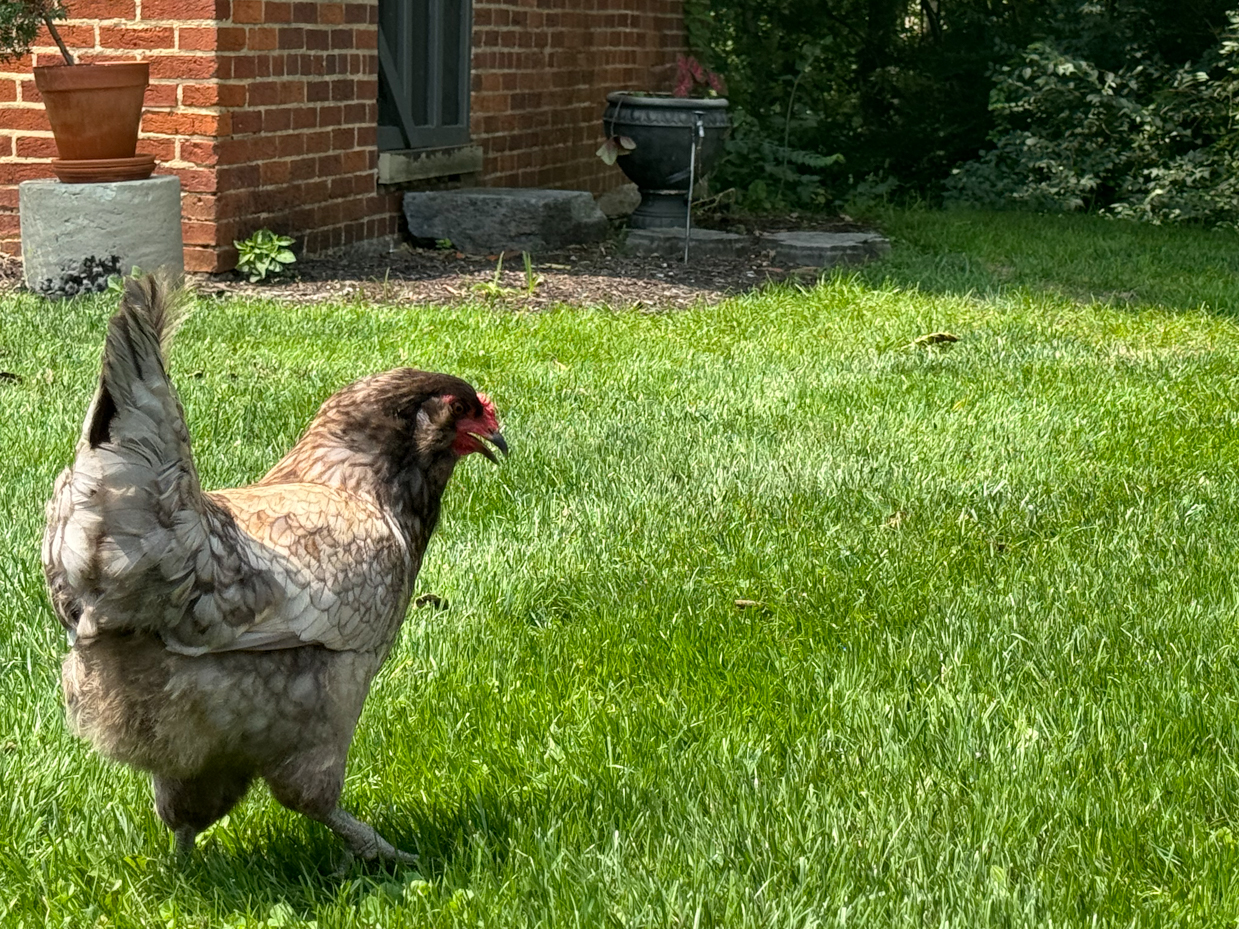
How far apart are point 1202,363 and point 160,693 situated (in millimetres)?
5791

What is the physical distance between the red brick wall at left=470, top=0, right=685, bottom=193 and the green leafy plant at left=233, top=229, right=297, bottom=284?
→ 2.98 meters

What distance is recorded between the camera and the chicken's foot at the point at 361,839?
2.67 m

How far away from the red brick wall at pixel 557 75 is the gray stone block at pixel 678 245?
153 cm

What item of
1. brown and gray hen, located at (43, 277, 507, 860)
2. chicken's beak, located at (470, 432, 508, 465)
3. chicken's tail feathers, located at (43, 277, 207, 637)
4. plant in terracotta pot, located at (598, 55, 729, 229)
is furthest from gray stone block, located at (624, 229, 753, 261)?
chicken's tail feathers, located at (43, 277, 207, 637)

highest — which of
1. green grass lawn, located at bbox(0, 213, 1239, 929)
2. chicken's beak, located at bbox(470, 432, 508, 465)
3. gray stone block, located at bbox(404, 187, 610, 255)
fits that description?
chicken's beak, located at bbox(470, 432, 508, 465)

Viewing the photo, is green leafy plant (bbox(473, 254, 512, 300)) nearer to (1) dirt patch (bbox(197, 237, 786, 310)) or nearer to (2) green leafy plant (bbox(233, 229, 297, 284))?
(1) dirt patch (bbox(197, 237, 786, 310))

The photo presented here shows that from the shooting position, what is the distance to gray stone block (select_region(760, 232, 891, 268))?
10.0 metres

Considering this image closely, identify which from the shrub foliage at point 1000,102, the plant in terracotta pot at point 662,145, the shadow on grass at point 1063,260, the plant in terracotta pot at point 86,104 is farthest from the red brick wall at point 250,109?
the shrub foliage at point 1000,102

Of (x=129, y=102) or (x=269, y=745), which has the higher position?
(x=129, y=102)

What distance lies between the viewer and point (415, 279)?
346 inches

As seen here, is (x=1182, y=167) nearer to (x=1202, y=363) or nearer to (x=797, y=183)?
(x=797, y=183)

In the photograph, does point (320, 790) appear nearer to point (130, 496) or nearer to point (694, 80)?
point (130, 496)

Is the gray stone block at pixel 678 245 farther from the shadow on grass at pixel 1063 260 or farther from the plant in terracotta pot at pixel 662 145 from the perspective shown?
the shadow on grass at pixel 1063 260

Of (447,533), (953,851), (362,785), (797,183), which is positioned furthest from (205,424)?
(797,183)
